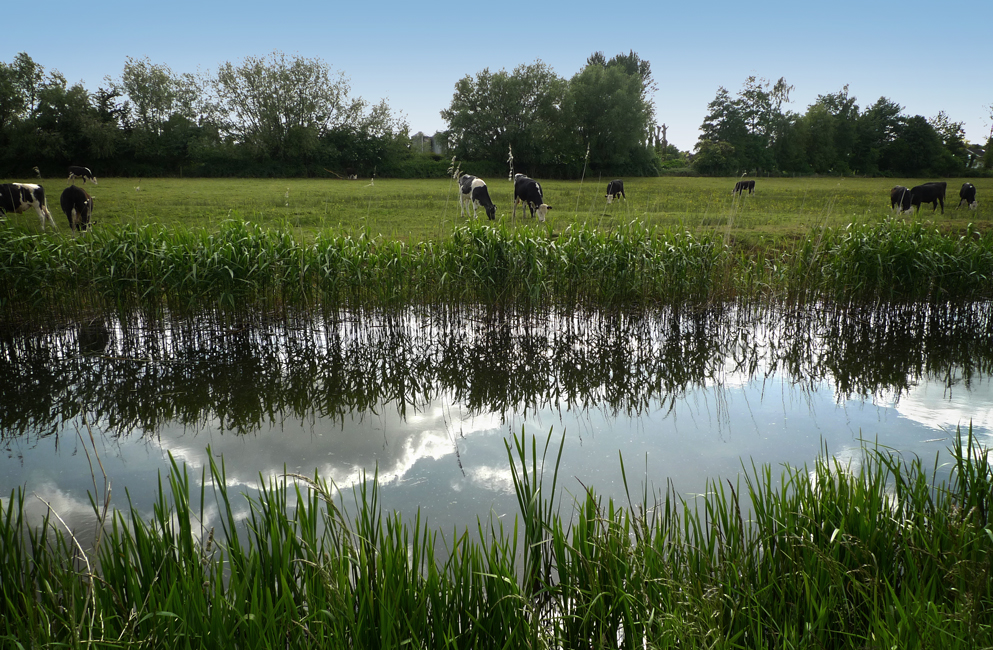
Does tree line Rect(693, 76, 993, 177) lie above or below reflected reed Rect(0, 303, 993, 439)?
above

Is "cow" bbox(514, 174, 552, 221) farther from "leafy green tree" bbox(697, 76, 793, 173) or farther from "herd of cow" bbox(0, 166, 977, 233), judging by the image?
"leafy green tree" bbox(697, 76, 793, 173)

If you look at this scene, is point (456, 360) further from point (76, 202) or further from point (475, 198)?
point (76, 202)

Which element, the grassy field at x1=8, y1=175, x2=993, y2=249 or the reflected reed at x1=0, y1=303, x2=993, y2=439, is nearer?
the reflected reed at x1=0, y1=303, x2=993, y2=439

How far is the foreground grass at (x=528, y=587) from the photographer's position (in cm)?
211

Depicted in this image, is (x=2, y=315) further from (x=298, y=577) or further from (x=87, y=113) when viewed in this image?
(x=87, y=113)

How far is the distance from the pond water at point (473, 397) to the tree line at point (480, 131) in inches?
1009

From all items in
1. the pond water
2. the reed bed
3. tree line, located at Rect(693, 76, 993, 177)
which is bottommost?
the pond water

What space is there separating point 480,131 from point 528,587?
47091 mm

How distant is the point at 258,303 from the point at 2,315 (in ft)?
9.36

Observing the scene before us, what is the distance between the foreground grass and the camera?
83.0 inches

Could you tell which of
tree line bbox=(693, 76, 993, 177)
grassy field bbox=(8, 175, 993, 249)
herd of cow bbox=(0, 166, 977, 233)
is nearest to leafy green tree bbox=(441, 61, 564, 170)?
tree line bbox=(693, 76, 993, 177)

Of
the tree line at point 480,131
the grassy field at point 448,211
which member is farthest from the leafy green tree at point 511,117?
the grassy field at point 448,211

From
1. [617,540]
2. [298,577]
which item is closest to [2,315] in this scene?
[298,577]

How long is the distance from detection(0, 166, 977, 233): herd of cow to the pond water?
622 centimetres
